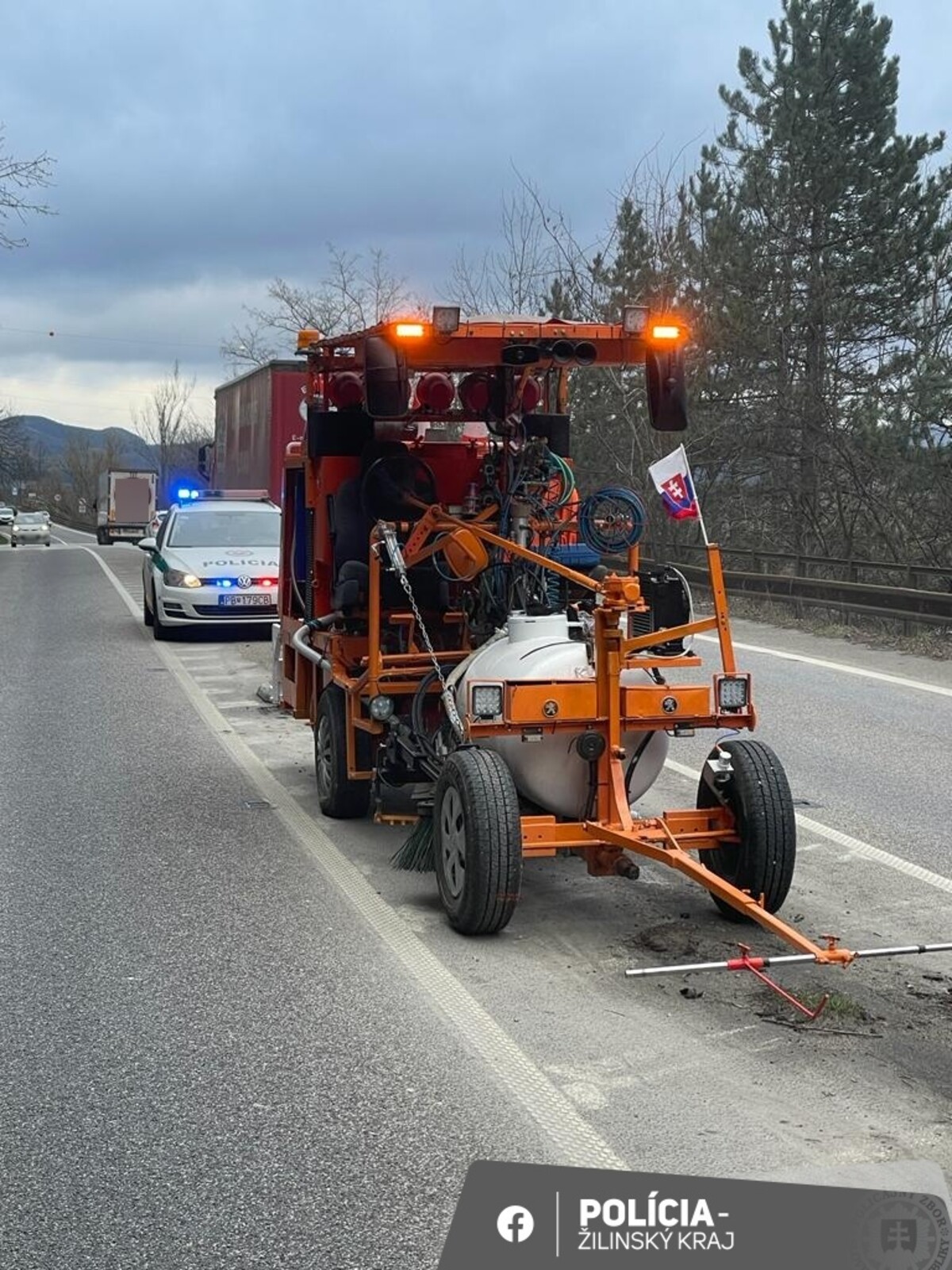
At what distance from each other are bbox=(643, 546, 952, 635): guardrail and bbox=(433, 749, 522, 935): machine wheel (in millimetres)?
10653

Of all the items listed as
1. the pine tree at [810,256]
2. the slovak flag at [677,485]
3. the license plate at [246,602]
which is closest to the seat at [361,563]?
the slovak flag at [677,485]

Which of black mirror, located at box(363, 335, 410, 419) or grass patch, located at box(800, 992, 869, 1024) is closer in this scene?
grass patch, located at box(800, 992, 869, 1024)

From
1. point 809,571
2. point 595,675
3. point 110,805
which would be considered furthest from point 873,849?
point 809,571

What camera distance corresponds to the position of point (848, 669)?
15688 mm

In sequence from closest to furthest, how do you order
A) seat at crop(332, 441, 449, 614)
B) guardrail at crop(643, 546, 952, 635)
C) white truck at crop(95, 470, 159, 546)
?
1. seat at crop(332, 441, 449, 614)
2. guardrail at crop(643, 546, 952, 635)
3. white truck at crop(95, 470, 159, 546)

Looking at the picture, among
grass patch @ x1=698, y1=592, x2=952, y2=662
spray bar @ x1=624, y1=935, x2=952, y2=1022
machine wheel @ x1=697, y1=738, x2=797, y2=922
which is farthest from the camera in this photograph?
grass patch @ x1=698, y1=592, x2=952, y2=662

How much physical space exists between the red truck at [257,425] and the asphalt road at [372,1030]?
423 inches

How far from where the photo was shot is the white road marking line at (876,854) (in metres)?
7.21

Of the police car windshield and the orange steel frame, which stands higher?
the police car windshield

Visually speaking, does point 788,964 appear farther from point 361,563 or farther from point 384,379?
point 361,563

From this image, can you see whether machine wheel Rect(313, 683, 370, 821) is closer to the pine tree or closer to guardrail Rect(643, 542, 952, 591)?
guardrail Rect(643, 542, 952, 591)

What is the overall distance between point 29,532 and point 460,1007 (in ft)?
189

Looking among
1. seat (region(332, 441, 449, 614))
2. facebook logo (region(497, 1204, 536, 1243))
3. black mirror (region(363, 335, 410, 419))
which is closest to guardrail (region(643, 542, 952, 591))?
seat (region(332, 441, 449, 614))

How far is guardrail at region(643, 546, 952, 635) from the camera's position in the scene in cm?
1811
